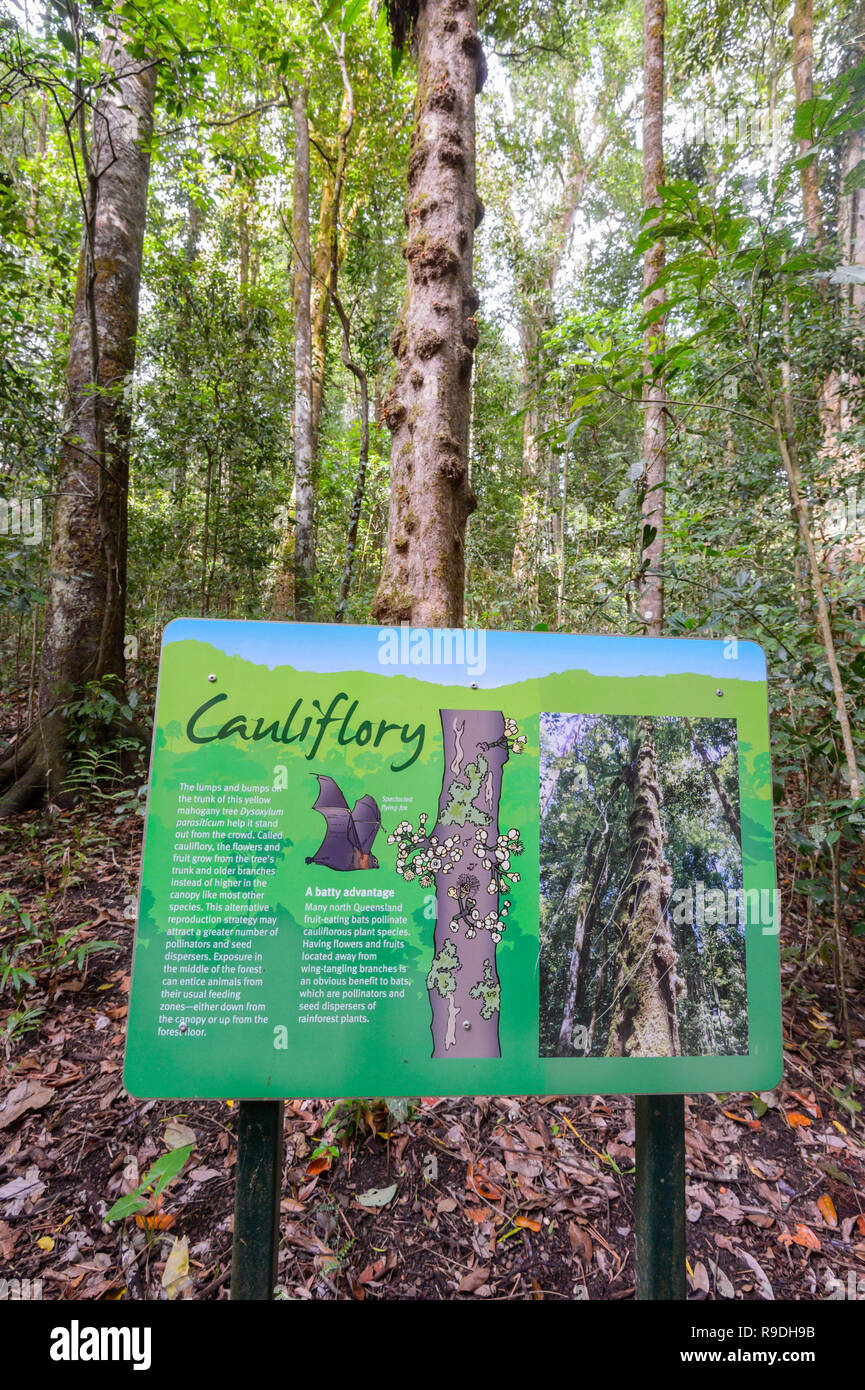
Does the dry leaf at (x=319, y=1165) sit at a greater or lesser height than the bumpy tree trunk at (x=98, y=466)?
lesser

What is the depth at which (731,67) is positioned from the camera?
731 centimetres

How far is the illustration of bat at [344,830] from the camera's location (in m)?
1.15

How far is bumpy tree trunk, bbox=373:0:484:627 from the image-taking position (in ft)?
6.23

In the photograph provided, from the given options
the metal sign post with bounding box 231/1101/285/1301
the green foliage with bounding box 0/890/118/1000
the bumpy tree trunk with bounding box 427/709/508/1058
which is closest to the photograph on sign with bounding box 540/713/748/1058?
the bumpy tree trunk with bounding box 427/709/508/1058

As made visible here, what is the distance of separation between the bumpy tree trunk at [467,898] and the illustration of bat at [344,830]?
0.14m

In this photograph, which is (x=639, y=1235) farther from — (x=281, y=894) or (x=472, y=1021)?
(x=281, y=894)

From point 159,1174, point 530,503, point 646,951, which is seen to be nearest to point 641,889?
point 646,951

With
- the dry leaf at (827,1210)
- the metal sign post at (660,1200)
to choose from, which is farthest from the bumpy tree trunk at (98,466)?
the dry leaf at (827,1210)

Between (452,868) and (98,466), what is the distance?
452cm

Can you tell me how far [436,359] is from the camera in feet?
6.39

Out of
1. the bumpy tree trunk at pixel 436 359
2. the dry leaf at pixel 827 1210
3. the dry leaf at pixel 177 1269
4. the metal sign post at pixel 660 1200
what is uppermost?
the bumpy tree trunk at pixel 436 359

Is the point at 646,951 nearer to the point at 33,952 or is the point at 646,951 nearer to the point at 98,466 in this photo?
the point at 33,952

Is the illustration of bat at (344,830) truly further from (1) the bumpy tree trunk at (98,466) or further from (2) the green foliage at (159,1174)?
(1) the bumpy tree trunk at (98,466)

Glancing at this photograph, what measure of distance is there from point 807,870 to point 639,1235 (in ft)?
8.81
